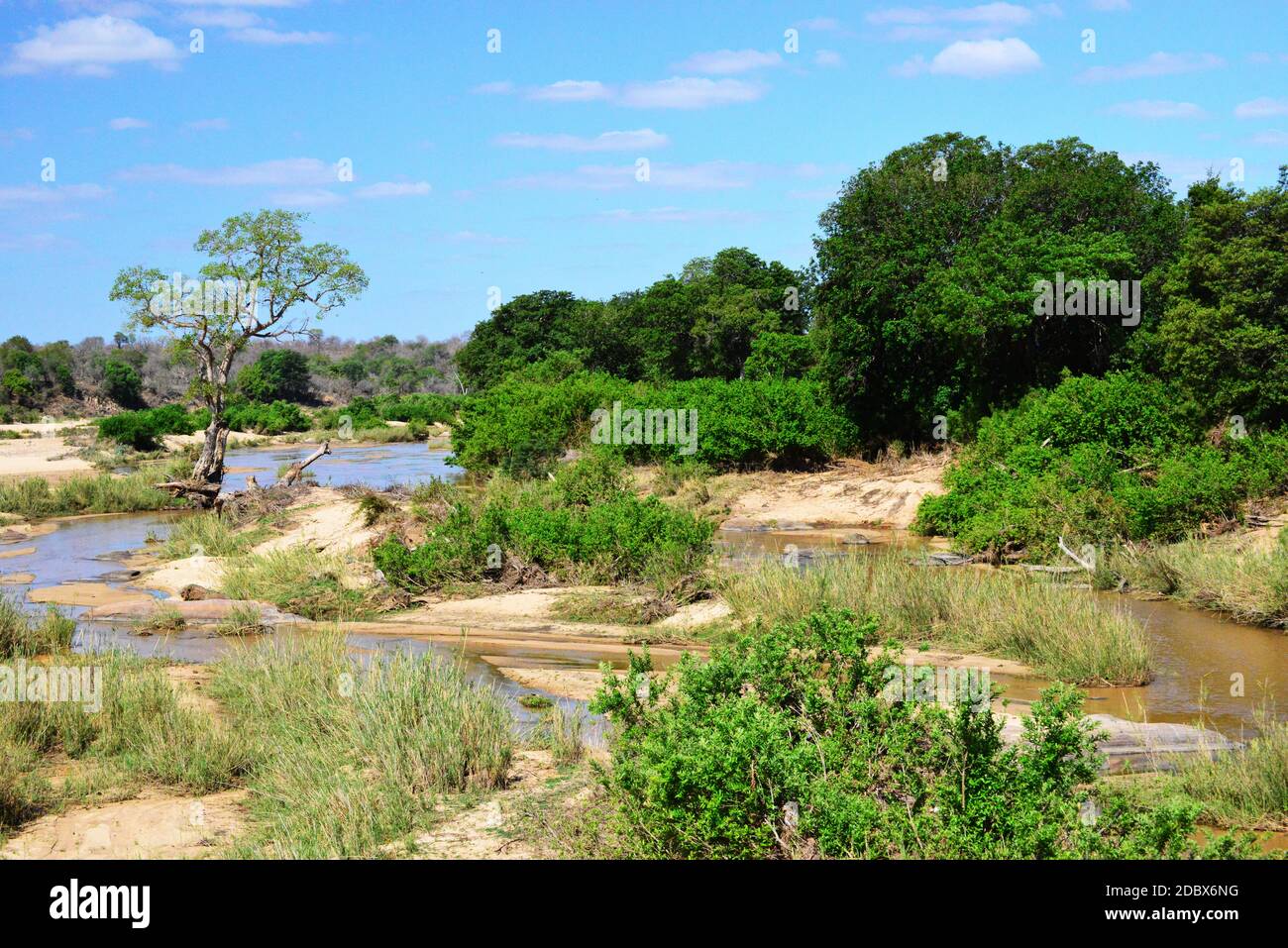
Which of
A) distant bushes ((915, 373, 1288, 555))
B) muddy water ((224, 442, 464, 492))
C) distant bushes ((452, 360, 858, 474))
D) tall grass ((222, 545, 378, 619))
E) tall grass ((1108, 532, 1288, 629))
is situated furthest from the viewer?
muddy water ((224, 442, 464, 492))

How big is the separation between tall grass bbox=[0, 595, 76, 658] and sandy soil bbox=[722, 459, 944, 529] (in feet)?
45.7

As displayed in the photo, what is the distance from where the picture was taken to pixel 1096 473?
19875 millimetres

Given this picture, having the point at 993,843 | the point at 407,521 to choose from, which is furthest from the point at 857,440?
the point at 993,843

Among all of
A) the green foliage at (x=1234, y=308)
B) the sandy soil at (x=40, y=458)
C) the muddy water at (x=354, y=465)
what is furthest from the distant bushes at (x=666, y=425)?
the sandy soil at (x=40, y=458)

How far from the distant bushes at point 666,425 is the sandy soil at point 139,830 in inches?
877

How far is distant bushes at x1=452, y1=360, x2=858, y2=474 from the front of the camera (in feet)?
101

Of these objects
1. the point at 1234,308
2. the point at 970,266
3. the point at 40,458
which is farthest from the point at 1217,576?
the point at 40,458

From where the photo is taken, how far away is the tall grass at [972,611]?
11680 millimetres

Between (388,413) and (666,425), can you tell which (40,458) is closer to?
(666,425)

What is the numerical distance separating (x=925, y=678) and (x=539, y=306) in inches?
1953

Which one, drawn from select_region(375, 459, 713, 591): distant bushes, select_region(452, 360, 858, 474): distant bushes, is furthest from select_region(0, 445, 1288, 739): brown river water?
select_region(452, 360, 858, 474): distant bushes

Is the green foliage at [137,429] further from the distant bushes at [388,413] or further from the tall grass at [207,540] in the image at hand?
the tall grass at [207,540]

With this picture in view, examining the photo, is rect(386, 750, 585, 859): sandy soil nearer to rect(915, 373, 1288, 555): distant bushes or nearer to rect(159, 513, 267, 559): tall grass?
rect(915, 373, 1288, 555): distant bushes

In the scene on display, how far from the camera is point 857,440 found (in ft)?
101
